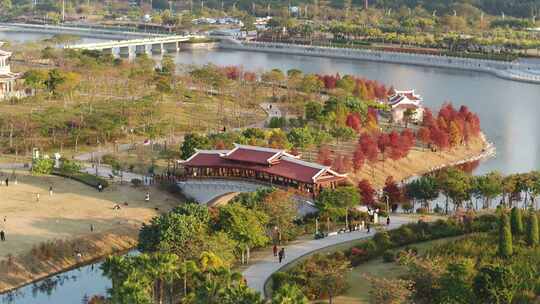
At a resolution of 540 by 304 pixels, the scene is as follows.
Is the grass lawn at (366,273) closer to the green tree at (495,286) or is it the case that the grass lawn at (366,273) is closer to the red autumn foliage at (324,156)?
the green tree at (495,286)

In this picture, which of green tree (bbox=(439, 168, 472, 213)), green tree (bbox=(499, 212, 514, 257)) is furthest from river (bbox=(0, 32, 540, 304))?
green tree (bbox=(499, 212, 514, 257))

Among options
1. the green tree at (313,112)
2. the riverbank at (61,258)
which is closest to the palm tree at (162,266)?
the riverbank at (61,258)

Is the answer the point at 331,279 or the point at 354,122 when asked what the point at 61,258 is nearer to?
the point at 331,279

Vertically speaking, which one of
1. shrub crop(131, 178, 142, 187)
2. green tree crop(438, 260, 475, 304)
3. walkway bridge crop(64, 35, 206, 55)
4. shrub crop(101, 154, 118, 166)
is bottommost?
walkway bridge crop(64, 35, 206, 55)

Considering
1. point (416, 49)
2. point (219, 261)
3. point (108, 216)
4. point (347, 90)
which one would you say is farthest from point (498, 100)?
point (219, 261)

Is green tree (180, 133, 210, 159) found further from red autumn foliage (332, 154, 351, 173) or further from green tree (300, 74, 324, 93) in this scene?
green tree (300, 74, 324, 93)

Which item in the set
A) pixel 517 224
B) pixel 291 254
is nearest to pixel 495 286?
pixel 517 224
